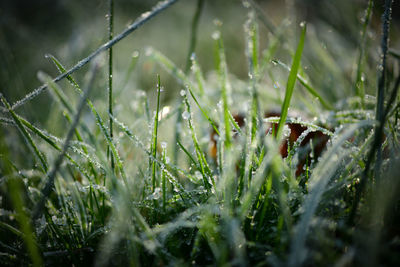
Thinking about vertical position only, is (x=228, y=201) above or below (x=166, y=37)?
below

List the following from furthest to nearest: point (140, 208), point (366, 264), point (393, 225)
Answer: point (140, 208) < point (393, 225) < point (366, 264)

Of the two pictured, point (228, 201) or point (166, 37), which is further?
point (166, 37)

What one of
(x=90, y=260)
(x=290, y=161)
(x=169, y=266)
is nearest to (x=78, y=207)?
(x=90, y=260)

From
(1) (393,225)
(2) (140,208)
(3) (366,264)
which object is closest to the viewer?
(3) (366,264)

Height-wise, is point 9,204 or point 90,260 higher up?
point 9,204

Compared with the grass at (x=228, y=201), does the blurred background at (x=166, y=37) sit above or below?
above

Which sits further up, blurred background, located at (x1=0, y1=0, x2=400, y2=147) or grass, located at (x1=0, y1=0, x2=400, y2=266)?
blurred background, located at (x1=0, y1=0, x2=400, y2=147)

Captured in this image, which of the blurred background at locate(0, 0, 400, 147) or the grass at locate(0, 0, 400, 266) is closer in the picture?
the grass at locate(0, 0, 400, 266)

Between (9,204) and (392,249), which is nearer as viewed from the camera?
(392,249)

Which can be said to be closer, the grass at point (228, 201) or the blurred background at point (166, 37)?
the grass at point (228, 201)

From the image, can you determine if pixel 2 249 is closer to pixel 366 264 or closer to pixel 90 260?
pixel 90 260
